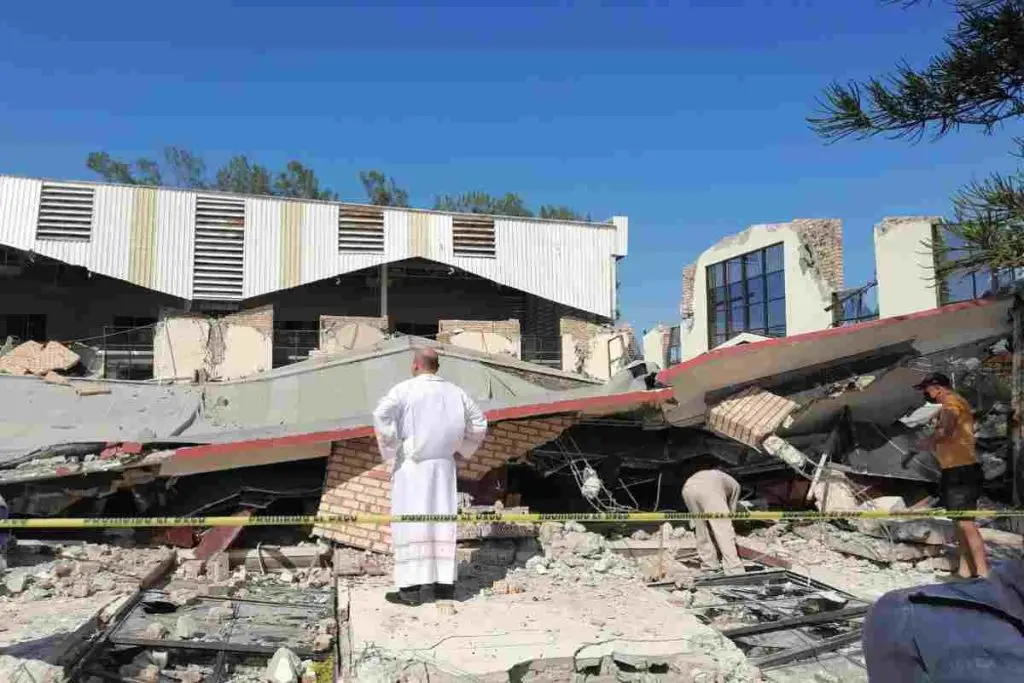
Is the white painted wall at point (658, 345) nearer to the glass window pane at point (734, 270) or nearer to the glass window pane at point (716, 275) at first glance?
the glass window pane at point (716, 275)

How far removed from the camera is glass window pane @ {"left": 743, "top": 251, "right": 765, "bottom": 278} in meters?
21.1

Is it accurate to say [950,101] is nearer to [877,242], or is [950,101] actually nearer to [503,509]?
[503,509]

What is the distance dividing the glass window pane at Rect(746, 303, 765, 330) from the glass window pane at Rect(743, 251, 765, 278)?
2.92ft

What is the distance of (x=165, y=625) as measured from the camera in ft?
15.3

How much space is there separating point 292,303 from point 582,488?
53.0ft

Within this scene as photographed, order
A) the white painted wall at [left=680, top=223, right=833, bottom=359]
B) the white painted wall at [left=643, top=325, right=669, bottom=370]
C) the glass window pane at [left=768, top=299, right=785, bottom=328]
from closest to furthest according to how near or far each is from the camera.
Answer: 1. the white painted wall at [left=680, top=223, right=833, bottom=359]
2. the glass window pane at [left=768, top=299, right=785, bottom=328]
3. the white painted wall at [left=643, top=325, right=669, bottom=370]

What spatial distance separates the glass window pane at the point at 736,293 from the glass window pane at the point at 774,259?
51.5 inches

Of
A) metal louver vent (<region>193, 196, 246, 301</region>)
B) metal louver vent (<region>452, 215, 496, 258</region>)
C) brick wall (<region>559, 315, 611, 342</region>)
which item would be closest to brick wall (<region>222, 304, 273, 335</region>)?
metal louver vent (<region>193, 196, 246, 301</region>)

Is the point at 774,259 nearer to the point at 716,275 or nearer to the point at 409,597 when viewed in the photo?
the point at 716,275

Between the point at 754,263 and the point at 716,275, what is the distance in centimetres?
175

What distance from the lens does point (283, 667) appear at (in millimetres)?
4012

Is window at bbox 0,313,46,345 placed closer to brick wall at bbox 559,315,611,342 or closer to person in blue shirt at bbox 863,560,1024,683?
brick wall at bbox 559,315,611,342

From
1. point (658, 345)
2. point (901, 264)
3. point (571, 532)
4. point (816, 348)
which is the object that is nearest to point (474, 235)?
point (658, 345)

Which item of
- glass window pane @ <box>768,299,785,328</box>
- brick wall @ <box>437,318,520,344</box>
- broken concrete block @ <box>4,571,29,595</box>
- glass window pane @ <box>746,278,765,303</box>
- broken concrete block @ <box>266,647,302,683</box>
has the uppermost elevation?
glass window pane @ <box>746,278,765,303</box>
